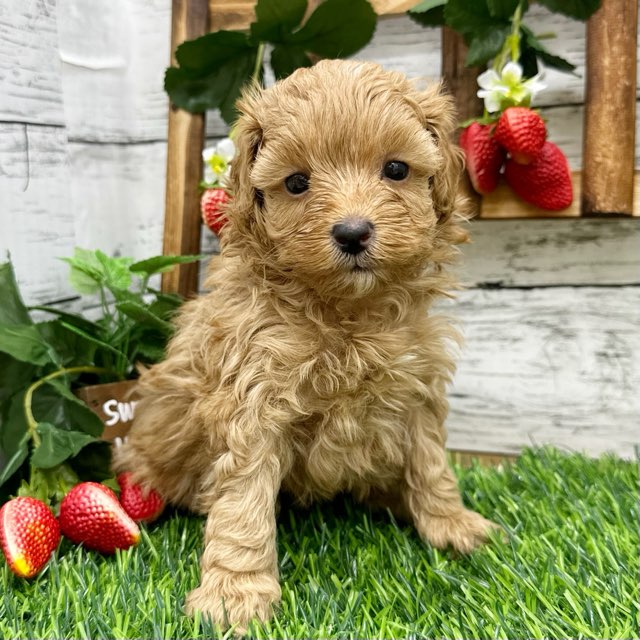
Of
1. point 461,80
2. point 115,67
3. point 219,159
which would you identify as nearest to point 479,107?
point 461,80

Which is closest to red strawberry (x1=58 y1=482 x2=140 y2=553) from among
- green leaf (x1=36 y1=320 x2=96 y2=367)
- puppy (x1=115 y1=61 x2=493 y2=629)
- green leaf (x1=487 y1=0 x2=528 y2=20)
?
puppy (x1=115 y1=61 x2=493 y2=629)

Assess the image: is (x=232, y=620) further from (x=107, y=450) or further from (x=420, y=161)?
(x=420, y=161)

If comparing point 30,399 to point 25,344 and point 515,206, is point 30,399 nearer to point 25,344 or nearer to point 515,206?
point 25,344

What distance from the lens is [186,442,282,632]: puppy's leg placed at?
1.22 meters

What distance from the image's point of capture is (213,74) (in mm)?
1859

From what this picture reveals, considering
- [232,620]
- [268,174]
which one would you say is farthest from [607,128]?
[232,620]

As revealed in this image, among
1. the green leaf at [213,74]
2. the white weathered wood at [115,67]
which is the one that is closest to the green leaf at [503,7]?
the green leaf at [213,74]

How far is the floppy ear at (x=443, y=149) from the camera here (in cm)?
128

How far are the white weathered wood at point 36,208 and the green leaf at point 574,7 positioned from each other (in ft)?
4.38

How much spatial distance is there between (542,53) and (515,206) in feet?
1.27

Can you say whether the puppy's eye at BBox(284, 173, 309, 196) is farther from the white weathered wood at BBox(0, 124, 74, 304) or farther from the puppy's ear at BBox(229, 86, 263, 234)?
the white weathered wood at BBox(0, 124, 74, 304)

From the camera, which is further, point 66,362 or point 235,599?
point 66,362

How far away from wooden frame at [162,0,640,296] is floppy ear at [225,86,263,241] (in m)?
0.68

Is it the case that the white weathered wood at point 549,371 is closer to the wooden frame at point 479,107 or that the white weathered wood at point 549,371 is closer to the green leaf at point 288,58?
the wooden frame at point 479,107
